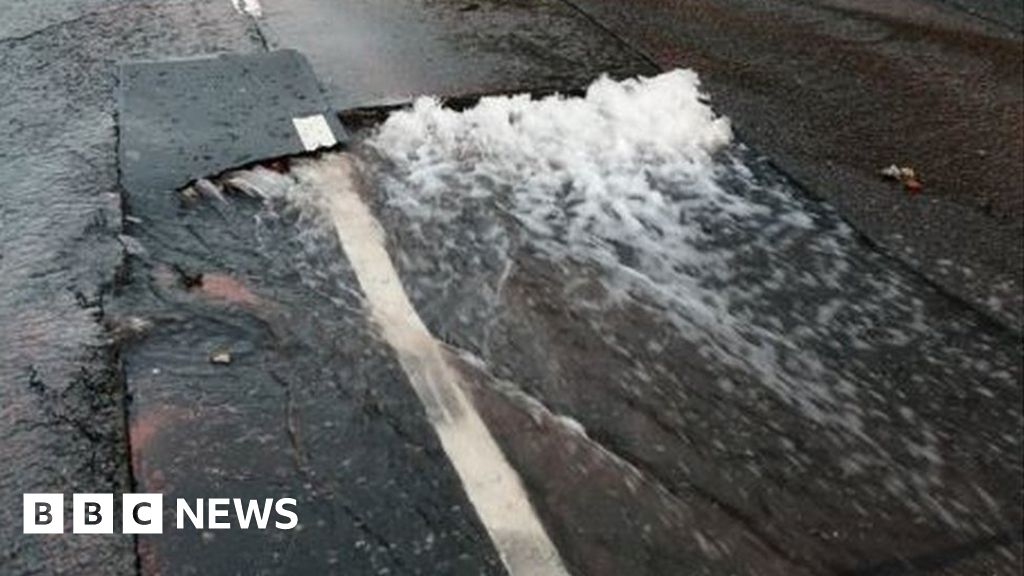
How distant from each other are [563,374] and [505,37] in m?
3.35

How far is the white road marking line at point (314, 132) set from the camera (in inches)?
193

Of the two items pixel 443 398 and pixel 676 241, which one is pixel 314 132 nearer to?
pixel 676 241

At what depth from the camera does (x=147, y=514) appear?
2889 millimetres

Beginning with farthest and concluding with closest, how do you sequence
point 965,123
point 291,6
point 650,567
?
point 291,6, point 965,123, point 650,567

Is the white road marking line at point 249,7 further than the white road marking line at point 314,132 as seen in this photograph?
Yes

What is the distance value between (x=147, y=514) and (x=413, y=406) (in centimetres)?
90

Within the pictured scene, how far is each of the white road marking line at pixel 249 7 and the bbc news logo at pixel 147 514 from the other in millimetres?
4368

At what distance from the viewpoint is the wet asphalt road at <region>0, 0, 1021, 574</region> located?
291cm

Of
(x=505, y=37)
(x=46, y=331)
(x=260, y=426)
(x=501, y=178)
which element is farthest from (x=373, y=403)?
(x=505, y=37)

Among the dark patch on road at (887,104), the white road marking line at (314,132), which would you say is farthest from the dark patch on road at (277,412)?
the dark patch on road at (887,104)

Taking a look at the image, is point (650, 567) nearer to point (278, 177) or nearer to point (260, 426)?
point (260, 426)

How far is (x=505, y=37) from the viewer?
20.7 feet

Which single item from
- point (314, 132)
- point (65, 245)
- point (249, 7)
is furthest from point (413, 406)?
point (249, 7)

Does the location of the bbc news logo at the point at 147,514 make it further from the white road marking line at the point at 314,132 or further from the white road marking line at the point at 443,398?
the white road marking line at the point at 314,132
